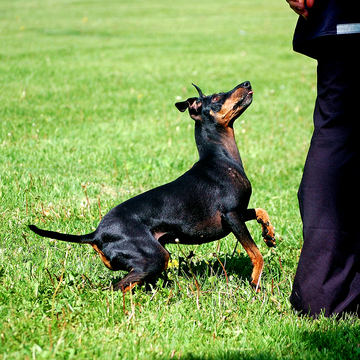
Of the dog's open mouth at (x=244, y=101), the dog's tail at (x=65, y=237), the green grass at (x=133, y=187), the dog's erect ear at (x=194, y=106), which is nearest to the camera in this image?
the green grass at (x=133, y=187)

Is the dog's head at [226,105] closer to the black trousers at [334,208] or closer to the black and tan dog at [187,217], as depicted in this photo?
the black and tan dog at [187,217]

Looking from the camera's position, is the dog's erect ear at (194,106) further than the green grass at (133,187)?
Yes

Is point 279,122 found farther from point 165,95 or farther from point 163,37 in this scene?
point 163,37

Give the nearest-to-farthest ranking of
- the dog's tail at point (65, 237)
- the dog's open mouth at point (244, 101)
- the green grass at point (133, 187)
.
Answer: the green grass at point (133, 187), the dog's tail at point (65, 237), the dog's open mouth at point (244, 101)

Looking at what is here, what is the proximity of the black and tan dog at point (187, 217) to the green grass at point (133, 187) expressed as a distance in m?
0.21

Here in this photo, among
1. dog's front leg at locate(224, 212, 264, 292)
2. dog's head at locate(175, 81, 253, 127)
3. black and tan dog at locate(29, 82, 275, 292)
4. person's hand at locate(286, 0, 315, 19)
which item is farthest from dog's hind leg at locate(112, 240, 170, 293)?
person's hand at locate(286, 0, 315, 19)

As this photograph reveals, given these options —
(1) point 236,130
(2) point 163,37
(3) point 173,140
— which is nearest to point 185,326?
(3) point 173,140

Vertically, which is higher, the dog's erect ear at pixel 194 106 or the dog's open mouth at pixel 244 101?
the dog's open mouth at pixel 244 101

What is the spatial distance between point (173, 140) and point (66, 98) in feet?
10.1

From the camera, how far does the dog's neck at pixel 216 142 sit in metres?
3.80

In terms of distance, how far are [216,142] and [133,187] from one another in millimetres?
2127

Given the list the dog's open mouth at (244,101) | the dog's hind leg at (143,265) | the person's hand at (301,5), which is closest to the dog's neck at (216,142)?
the dog's open mouth at (244,101)

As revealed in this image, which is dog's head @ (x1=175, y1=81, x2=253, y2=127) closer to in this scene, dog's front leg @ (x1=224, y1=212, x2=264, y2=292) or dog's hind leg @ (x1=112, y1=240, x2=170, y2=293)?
dog's front leg @ (x1=224, y1=212, x2=264, y2=292)

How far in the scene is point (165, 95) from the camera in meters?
10.5
